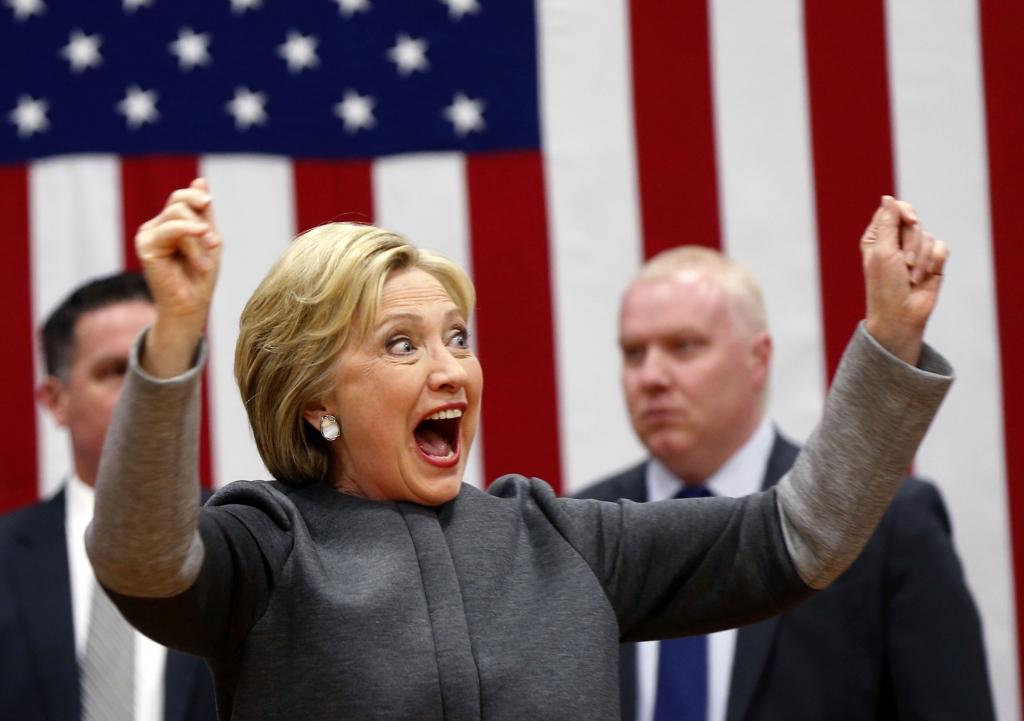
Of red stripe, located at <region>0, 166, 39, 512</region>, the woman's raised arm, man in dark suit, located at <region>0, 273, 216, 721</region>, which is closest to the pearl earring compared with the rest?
the woman's raised arm

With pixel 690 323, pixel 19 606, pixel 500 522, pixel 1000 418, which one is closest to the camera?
pixel 500 522

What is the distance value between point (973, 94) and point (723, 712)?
180 centimetres

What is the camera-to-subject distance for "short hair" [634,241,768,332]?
2.97m

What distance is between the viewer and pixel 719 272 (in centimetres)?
298


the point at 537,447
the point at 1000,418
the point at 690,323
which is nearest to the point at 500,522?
the point at 690,323

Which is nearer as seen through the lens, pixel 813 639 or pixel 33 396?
pixel 813 639

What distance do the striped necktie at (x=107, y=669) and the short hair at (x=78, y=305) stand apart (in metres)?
0.57

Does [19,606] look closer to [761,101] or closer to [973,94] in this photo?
[761,101]

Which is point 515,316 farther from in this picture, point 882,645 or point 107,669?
point 107,669

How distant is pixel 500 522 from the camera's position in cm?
155

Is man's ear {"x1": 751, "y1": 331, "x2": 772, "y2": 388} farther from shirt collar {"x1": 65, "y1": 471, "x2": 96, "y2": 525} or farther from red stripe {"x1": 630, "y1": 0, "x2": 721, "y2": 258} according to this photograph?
shirt collar {"x1": 65, "y1": 471, "x2": 96, "y2": 525}

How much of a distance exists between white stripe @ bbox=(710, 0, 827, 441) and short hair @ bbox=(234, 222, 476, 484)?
202 cm

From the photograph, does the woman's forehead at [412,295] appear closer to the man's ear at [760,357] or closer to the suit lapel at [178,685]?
the suit lapel at [178,685]

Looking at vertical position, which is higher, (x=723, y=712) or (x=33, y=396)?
(x=33, y=396)
